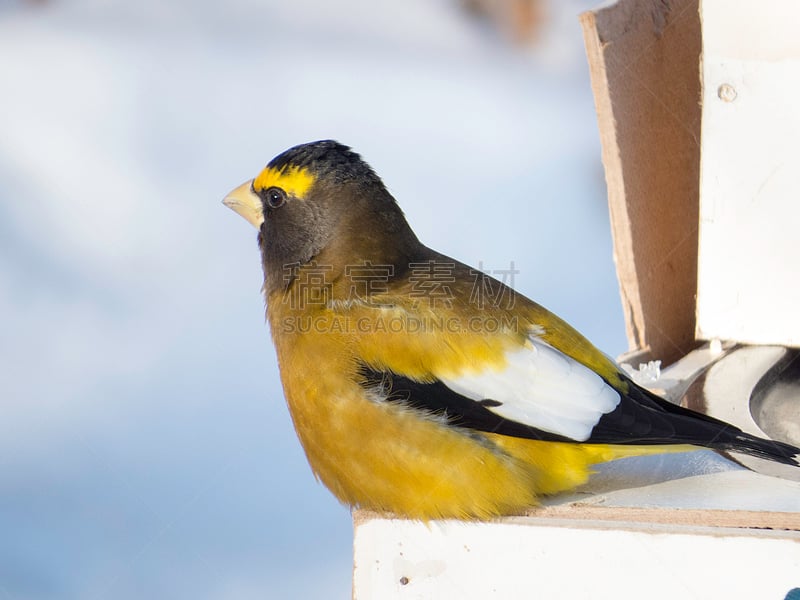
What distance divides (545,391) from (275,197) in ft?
2.27

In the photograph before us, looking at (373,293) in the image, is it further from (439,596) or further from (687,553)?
(687,553)

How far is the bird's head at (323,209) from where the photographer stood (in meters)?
1.74

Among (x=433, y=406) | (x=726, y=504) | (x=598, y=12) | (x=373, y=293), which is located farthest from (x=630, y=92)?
(x=726, y=504)

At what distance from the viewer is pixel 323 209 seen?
177 centimetres

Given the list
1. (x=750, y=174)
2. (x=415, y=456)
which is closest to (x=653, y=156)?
(x=750, y=174)

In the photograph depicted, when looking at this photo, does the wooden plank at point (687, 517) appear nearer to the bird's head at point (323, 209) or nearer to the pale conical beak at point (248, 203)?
the bird's head at point (323, 209)

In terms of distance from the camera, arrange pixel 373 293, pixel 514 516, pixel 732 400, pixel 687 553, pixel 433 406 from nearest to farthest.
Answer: pixel 687 553 → pixel 514 516 → pixel 433 406 → pixel 373 293 → pixel 732 400

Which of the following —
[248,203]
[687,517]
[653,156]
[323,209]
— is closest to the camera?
[687,517]

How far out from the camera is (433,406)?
4.47 feet

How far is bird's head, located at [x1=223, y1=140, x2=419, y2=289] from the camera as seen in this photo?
1.74 meters

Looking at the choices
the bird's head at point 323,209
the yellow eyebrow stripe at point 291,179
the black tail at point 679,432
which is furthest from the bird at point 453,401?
the yellow eyebrow stripe at point 291,179

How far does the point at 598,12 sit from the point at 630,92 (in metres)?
0.21

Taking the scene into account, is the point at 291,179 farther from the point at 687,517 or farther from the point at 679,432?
the point at 687,517

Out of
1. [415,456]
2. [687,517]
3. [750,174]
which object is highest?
[750,174]
